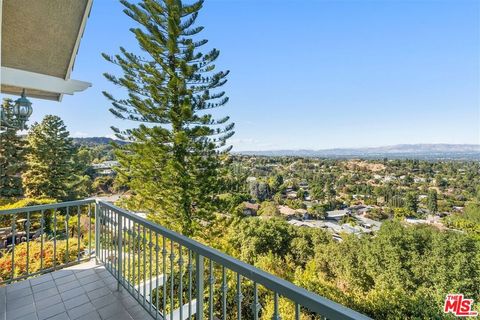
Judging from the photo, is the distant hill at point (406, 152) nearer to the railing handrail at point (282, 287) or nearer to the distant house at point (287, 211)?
the distant house at point (287, 211)

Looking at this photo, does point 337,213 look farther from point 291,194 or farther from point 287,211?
point 287,211

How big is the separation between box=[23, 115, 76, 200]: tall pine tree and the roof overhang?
45.4 feet

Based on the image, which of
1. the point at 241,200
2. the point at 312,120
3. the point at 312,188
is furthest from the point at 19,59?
the point at 312,188

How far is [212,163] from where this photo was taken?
6.97 m

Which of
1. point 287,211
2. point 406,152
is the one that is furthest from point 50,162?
point 406,152

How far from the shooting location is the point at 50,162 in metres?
13.9

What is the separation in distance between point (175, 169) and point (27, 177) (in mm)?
12120

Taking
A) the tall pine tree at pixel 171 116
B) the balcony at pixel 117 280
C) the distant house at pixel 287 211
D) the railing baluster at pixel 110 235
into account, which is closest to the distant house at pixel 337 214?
the distant house at pixel 287 211

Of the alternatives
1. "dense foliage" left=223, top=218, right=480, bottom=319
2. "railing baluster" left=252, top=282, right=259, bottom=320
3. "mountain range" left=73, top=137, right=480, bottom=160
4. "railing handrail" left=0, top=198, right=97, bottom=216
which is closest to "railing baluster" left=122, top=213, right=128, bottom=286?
"railing handrail" left=0, top=198, right=97, bottom=216

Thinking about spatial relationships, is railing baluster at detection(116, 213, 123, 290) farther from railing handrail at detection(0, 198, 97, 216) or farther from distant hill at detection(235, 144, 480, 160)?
distant hill at detection(235, 144, 480, 160)

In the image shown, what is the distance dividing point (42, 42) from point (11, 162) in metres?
14.1

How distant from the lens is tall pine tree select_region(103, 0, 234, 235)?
604 centimetres

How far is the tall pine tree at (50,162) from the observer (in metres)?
13.5

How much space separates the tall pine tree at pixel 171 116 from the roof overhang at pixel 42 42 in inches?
136
